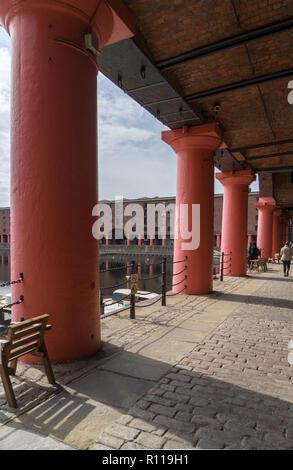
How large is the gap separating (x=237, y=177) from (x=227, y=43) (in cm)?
786

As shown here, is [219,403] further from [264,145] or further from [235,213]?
[235,213]

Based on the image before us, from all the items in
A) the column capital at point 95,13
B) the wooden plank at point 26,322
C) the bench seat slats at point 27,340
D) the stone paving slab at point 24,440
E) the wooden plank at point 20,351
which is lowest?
the stone paving slab at point 24,440

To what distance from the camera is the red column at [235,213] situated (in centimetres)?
1229

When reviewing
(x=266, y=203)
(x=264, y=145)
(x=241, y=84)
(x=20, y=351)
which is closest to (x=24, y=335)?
(x=20, y=351)

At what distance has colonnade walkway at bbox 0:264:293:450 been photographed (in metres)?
2.25

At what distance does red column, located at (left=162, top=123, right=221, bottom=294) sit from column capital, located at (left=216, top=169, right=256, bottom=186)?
4.48 metres

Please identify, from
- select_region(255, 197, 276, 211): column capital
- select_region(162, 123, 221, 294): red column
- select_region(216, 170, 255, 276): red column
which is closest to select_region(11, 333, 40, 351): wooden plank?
select_region(162, 123, 221, 294): red column

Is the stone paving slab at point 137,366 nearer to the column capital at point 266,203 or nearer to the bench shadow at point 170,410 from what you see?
the bench shadow at point 170,410

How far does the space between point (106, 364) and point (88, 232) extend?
164 cm

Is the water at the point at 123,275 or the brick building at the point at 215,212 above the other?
the brick building at the point at 215,212

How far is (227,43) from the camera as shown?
4.81 metres

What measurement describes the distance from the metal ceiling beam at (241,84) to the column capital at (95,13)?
8.79 feet

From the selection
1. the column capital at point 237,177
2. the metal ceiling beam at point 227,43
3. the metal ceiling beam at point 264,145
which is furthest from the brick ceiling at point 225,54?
the column capital at point 237,177

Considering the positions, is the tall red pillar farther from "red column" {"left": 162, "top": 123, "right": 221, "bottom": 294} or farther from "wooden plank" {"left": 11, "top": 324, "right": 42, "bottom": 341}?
"red column" {"left": 162, "top": 123, "right": 221, "bottom": 294}
